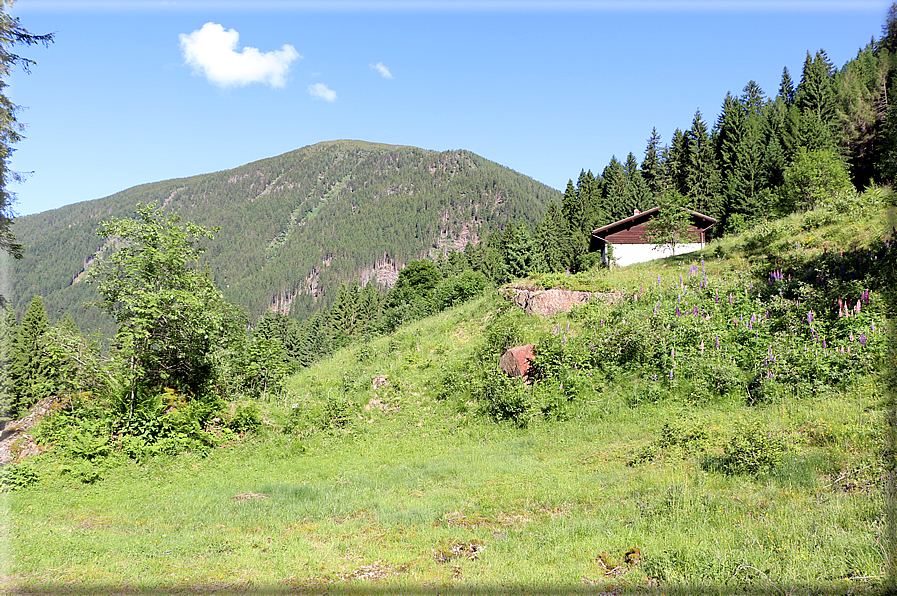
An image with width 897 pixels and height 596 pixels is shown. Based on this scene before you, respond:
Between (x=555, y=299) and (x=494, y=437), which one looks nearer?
(x=494, y=437)

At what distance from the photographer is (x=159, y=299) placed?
537 inches

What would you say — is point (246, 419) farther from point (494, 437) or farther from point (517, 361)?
point (517, 361)

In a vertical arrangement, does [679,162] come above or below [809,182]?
above

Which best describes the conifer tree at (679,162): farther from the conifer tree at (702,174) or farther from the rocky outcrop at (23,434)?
the rocky outcrop at (23,434)

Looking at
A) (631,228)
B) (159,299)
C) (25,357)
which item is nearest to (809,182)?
(631,228)

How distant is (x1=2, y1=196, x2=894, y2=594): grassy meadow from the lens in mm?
5836

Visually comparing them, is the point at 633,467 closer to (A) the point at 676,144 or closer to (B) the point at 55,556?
(B) the point at 55,556

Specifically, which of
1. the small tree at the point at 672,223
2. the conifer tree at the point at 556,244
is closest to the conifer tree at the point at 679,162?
the conifer tree at the point at 556,244

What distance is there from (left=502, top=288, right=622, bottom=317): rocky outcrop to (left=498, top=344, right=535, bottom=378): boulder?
4.80 m

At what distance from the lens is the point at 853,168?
52.7 metres

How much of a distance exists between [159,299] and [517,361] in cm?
1129

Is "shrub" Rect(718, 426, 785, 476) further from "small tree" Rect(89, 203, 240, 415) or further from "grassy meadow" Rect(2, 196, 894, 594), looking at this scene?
"small tree" Rect(89, 203, 240, 415)

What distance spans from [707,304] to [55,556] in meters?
18.8

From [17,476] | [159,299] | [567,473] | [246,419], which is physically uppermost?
[159,299]
